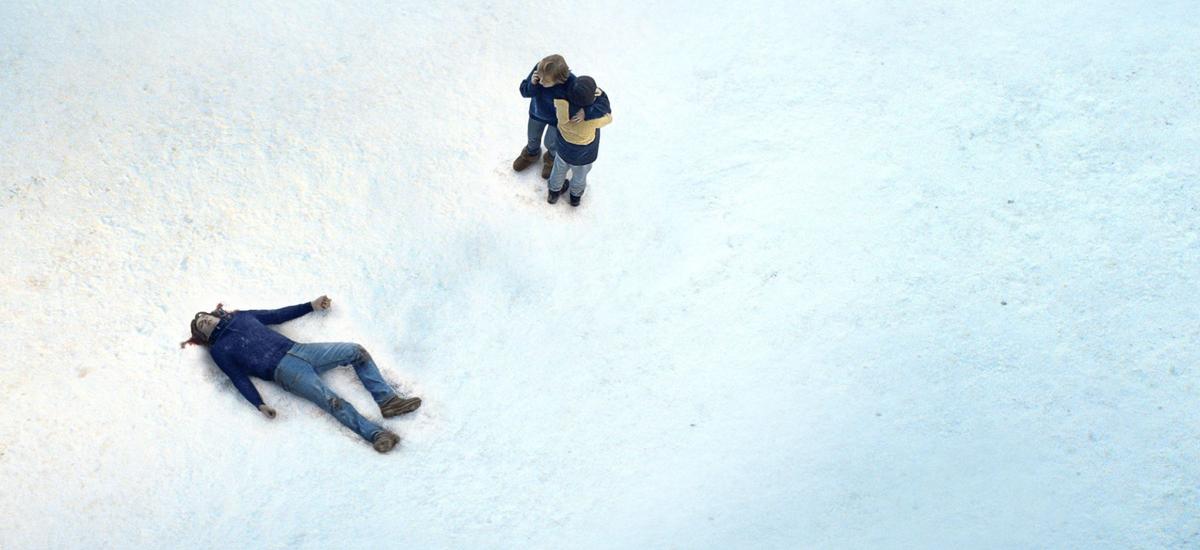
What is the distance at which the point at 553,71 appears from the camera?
6.13 m

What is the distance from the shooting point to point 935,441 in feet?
21.5

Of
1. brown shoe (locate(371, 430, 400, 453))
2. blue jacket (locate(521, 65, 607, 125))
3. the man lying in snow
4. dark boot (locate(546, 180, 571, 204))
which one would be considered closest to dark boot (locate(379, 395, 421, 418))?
the man lying in snow

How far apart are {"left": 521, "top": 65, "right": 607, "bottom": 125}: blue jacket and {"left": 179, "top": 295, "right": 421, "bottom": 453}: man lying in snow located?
9.06ft

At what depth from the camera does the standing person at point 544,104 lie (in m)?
6.16

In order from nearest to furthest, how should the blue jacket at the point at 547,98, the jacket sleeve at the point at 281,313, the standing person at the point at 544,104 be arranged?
the standing person at the point at 544,104 → the blue jacket at the point at 547,98 → the jacket sleeve at the point at 281,313

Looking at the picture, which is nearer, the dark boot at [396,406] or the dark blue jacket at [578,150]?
the dark boot at [396,406]

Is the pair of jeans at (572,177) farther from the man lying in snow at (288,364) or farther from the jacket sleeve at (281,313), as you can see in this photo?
the jacket sleeve at (281,313)

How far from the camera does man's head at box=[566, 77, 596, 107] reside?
238 inches

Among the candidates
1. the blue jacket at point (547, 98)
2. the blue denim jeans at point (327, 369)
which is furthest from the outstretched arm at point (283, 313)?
the blue jacket at point (547, 98)

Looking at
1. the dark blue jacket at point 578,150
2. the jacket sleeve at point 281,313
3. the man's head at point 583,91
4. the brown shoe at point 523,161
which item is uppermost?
the man's head at point 583,91

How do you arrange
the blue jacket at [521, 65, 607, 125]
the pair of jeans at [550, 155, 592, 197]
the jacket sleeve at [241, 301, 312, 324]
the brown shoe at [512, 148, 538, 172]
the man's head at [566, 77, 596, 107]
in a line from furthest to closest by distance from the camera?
the brown shoe at [512, 148, 538, 172] < the pair of jeans at [550, 155, 592, 197] < the jacket sleeve at [241, 301, 312, 324] < the blue jacket at [521, 65, 607, 125] < the man's head at [566, 77, 596, 107]

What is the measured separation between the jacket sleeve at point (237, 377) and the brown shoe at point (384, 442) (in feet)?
3.48

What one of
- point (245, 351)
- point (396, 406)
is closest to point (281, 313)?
point (245, 351)

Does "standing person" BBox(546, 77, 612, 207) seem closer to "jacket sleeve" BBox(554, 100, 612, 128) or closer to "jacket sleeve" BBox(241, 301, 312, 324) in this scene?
"jacket sleeve" BBox(554, 100, 612, 128)
